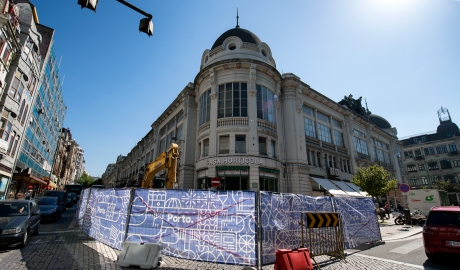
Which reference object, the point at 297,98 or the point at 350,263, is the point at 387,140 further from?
the point at 350,263

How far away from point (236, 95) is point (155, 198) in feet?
48.7

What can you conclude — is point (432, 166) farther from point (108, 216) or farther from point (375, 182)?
point (108, 216)

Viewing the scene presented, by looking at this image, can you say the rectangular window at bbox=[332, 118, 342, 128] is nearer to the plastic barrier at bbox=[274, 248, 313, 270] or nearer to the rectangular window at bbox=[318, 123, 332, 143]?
the rectangular window at bbox=[318, 123, 332, 143]

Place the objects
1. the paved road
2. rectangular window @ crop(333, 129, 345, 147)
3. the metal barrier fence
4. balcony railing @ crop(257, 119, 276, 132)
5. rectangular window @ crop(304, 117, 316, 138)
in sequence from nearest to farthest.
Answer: the paved road → the metal barrier fence → balcony railing @ crop(257, 119, 276, 132) → rectangular window @ crop(304, 117, 316, 138) → rectangular window @ crop(333, 129, 345, 147)

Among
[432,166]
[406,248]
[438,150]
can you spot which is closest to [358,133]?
[406,248]

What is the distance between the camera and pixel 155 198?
6684mm

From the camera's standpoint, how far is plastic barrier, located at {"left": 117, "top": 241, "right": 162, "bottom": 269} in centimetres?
530

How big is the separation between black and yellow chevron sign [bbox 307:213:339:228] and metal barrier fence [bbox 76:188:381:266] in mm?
609

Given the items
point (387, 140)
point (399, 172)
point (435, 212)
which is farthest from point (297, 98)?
point (399, 172)

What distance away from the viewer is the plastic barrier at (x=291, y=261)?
4902 mm

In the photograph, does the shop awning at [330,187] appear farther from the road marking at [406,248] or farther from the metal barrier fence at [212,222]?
the metal barrier fence at [212,222]

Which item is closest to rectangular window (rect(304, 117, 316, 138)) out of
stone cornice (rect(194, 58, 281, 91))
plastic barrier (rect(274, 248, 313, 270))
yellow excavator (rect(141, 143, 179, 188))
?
Result: stone cornice (rect(194, 58, 281, 91))

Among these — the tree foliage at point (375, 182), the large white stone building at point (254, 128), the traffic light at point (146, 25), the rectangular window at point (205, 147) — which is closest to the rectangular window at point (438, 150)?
the large white stone building at point (254, 128)

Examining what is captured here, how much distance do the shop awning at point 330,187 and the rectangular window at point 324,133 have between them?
19.4ft
